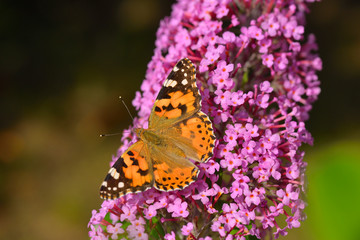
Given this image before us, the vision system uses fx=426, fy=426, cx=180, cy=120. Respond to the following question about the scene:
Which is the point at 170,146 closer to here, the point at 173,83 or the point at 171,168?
the point at 171,168

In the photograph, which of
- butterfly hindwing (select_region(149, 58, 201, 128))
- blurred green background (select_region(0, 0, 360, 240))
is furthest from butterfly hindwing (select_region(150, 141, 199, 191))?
blurred green background (select_region(0, 0, 360, 240))

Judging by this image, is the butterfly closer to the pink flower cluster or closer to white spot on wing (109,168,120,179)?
white spot on wing (109,168,120,179)

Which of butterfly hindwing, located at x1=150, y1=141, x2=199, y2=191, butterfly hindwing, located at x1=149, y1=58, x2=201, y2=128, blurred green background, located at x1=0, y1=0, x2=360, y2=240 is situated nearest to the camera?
butterfly hindwing, located at x1=150, y1=141, x2=199, y2=191

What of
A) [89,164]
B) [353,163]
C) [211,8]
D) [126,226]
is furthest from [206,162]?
[89,164]

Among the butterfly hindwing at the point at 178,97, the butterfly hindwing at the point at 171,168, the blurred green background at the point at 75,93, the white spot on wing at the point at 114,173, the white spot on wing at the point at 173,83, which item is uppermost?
the blurred green background at the point at 75,93

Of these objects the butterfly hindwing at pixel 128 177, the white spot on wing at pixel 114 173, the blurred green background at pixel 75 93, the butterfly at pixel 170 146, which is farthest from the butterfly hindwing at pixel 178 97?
the blurred green background at pixel 75 93

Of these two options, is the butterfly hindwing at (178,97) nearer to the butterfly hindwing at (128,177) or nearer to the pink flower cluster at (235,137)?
the pink flower cluster at (235,137)
